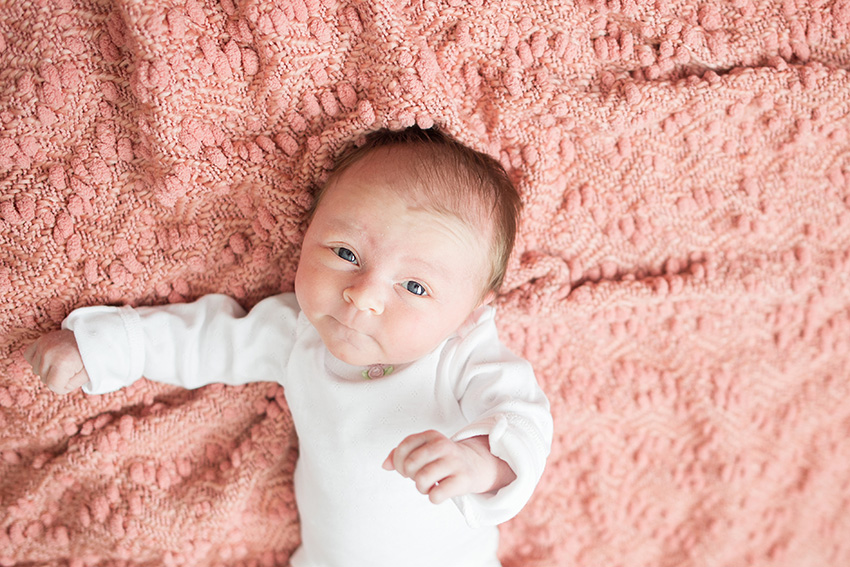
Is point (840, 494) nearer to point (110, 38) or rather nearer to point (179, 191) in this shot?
point (179, 191)

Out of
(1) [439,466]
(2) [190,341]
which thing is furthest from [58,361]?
(1) [439,466]

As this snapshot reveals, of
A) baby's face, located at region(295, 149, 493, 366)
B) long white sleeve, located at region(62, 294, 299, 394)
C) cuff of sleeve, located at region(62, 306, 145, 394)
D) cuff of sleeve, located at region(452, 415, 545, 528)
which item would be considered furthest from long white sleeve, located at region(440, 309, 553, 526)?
cuff of sleeve, located at region(62, 306, 145, 394)

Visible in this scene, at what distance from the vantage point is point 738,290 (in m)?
1.36

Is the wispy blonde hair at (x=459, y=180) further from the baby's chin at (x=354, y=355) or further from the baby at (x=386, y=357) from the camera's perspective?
the baby's chin at (x=354, y=355)

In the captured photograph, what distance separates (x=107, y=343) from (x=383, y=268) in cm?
53

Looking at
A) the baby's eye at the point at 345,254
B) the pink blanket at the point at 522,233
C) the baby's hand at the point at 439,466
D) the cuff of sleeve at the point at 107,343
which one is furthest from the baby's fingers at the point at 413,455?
the cuff of sleeve at the point at 107,343

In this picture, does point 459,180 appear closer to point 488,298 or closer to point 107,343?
point 488,298

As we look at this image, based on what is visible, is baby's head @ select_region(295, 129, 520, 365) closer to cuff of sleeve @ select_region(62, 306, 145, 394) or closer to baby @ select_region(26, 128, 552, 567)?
baby @ select_region(26, 128, 552, 567)

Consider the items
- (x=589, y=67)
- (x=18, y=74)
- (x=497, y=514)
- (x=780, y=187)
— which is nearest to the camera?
(x=497, y=514)

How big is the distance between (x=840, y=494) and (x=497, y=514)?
113 centimetres

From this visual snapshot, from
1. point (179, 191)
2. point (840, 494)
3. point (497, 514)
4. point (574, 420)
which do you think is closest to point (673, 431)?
point (574, 420)

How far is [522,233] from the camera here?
1.27 metres

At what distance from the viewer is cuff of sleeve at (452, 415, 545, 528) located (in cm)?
95

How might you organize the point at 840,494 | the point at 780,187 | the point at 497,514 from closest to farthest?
the point at 497,514 → the point at 780,187 → the point at 840,494
